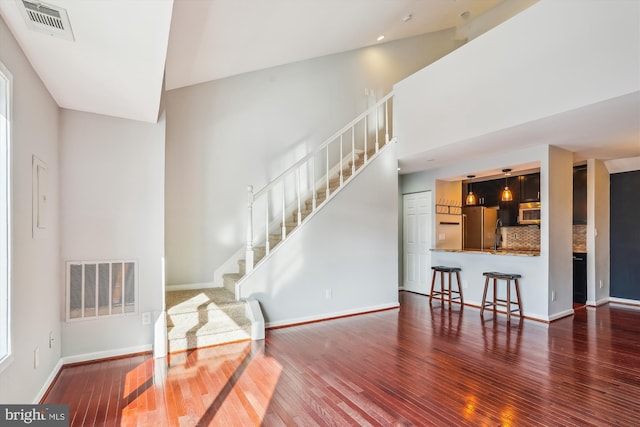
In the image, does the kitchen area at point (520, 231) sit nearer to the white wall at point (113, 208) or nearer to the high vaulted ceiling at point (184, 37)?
the high vaulted ceiling at point (184, 37)

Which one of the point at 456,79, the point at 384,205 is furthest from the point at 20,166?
the point at 456,79

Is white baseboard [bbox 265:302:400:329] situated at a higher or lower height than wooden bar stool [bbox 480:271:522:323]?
lower

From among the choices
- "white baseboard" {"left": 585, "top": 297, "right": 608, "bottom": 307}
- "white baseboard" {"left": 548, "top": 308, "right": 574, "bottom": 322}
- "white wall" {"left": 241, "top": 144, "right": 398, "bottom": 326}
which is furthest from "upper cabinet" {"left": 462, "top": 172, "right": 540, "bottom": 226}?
"white wall" {"left": 241, "top": 144, "right": 398, "bottom": 326}

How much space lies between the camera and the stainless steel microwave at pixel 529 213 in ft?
20.6

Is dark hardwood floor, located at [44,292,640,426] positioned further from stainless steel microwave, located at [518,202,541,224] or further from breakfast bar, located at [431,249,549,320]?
stainless steel microwave, located at [518,202,541,224]

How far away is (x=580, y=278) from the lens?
586cm

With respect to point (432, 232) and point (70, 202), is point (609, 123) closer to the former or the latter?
point (432, 232)

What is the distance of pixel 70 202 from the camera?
10.7 feet

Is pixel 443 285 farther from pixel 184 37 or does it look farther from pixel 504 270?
pixel 184 37

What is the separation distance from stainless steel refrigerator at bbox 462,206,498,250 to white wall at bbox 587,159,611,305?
153 cm

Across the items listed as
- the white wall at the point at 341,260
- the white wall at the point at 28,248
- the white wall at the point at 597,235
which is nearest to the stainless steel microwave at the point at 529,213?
the white wall at the point at 597,235

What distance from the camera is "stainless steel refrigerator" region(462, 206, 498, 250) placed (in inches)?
262

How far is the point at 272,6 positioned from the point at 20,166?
9.71 ft

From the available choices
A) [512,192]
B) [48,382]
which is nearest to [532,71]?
[512,192]
